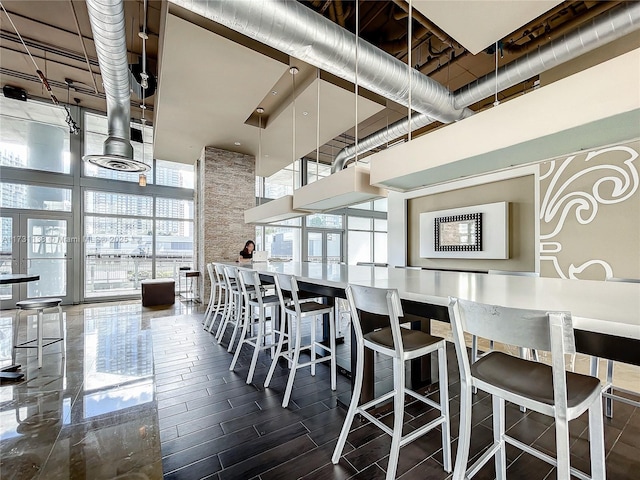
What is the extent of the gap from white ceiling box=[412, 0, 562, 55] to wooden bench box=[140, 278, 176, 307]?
Answer: 6.35 meters

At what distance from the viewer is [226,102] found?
433cm

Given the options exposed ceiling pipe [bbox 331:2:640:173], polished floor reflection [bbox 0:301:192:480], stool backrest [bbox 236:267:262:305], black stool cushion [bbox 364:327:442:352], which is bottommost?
polished floor reflection [bbox 0:301:192:480]

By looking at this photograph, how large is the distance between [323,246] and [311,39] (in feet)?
24.9

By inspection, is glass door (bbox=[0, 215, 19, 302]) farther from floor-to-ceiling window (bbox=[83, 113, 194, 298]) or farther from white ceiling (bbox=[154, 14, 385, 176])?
white ceiling (bbox=[154, 14, 385, 176])

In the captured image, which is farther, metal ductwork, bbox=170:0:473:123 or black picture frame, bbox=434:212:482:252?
black picture frame, bbox=434:212:482:252

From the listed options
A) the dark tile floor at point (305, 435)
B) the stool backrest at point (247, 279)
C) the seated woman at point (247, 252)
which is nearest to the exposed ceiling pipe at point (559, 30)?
the dark tile floor at point (305, 435)

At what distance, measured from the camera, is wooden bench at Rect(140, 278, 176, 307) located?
618cm

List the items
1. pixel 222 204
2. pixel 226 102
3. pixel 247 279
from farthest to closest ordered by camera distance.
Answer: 1. pixel 222 204
2. pixel 226 102
3. pixel 247 279

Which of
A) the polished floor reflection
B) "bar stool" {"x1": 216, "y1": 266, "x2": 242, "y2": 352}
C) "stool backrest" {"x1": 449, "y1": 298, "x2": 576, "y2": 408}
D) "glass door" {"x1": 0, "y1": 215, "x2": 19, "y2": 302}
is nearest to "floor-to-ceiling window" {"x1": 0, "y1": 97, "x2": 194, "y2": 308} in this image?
"glass door" {"x1": 0, "y1": 215, "x2": 19, "y2": 302}

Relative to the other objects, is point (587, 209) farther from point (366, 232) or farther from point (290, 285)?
point (366, 232)

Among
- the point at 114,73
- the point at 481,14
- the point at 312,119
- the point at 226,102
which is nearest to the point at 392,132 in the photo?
the point at 312,119

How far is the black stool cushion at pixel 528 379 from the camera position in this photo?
3.59 ft

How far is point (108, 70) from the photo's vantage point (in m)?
3.33

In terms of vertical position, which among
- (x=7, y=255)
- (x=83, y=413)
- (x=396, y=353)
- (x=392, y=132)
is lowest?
(x=83, y=413)
